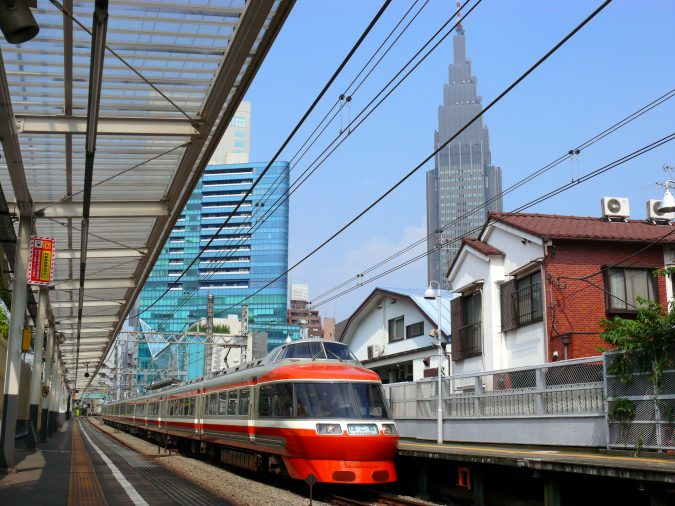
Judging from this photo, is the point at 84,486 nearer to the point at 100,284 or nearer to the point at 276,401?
the point at 276,401

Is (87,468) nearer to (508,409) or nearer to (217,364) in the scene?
(508,409)

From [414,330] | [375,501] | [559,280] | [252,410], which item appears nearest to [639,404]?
[375,501]

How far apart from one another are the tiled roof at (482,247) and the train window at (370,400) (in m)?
10.3

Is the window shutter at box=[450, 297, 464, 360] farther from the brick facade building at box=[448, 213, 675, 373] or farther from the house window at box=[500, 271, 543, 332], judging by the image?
the house window at box=[500, 271, 543, 332]

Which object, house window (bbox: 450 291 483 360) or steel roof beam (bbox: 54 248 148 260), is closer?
steel roof beam (bbox: 54 248 148 260)

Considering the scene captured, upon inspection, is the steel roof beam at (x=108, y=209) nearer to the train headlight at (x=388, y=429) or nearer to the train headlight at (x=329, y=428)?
the train headlight at (x=329, y=428)

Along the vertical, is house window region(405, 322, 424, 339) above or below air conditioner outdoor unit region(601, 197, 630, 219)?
below

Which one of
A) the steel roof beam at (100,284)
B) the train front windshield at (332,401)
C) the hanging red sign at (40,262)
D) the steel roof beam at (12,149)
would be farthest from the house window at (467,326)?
the steel roof beam at (12,149)

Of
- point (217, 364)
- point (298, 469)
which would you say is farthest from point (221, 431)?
point (217, 364)

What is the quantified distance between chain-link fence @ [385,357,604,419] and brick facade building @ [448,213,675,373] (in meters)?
3.99

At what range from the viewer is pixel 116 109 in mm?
13867

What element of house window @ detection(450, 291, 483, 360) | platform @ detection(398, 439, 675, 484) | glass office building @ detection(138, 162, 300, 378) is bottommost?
platform @ detection(398, 439, 675, 484)

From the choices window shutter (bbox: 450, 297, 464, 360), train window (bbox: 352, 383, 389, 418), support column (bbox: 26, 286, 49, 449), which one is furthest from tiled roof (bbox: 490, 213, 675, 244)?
support column (bbox: 26, 286, 49, 449)

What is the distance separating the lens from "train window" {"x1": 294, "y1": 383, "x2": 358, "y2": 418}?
43.7 ft
